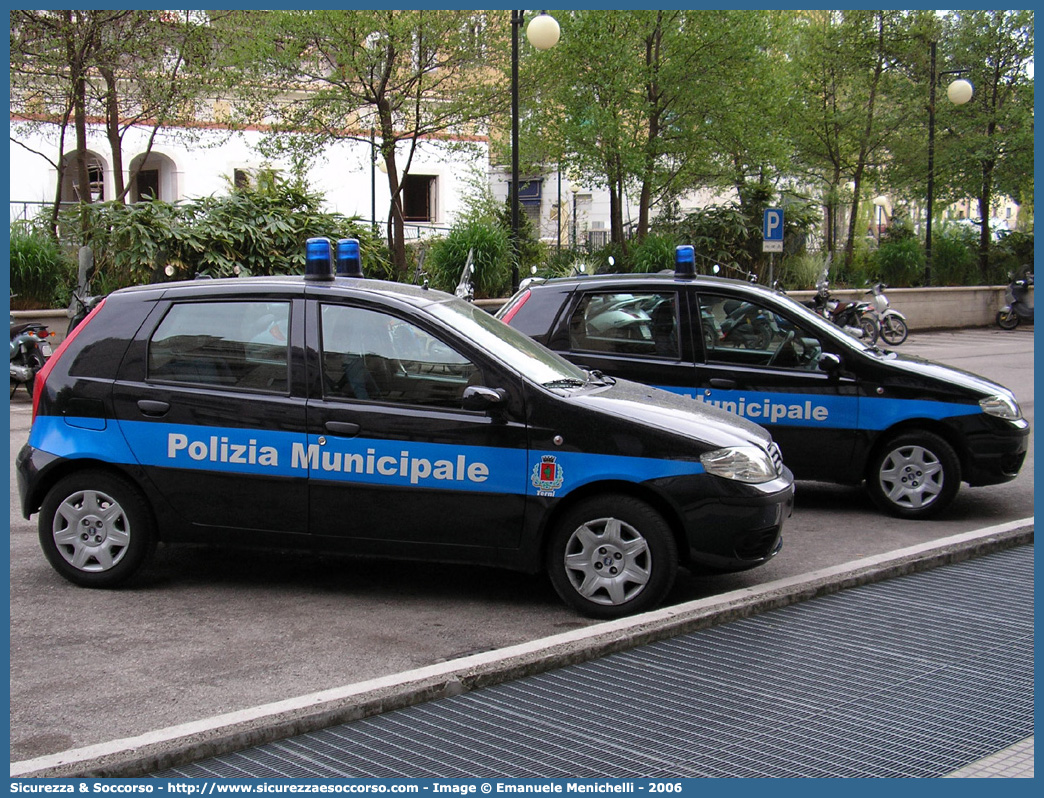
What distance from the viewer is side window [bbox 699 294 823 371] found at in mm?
8070

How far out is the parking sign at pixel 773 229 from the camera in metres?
20.5

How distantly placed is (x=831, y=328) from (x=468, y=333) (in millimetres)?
3387

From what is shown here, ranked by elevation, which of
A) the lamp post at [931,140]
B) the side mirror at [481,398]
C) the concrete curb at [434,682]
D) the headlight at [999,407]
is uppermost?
the lamp post at [931,140]

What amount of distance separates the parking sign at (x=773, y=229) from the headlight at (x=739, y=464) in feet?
50.6

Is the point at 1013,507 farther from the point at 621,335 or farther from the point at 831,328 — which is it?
the point at 621,335

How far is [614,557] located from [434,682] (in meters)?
1.48

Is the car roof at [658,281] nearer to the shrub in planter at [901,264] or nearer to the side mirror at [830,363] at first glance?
the side mirror at [830,363]

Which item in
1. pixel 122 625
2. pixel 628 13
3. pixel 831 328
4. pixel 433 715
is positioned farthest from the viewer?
pixel 628 13

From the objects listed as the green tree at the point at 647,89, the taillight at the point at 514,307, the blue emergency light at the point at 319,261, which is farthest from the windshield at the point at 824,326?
the green tree at the point at 647,89

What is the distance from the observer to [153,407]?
5.93 metres

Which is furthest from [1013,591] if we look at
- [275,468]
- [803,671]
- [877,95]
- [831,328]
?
[877,95]

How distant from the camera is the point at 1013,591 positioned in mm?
5961

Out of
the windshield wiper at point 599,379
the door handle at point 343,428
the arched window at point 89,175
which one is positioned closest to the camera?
the door handle at point 343,428

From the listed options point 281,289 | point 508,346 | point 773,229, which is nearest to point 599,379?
point 508,346
